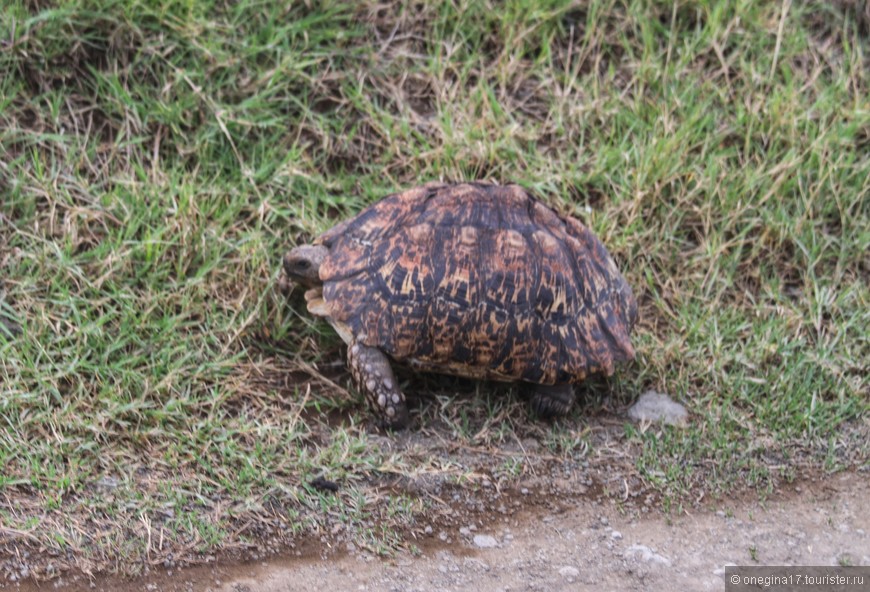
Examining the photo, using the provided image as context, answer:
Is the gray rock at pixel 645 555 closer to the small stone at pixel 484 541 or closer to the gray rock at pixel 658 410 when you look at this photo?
the small stone at pixel 484 541

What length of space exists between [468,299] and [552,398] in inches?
22.3

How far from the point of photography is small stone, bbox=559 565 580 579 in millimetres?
3191

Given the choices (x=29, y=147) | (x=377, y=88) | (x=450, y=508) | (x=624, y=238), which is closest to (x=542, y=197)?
(x=624, y=238)

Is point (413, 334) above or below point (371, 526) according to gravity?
above

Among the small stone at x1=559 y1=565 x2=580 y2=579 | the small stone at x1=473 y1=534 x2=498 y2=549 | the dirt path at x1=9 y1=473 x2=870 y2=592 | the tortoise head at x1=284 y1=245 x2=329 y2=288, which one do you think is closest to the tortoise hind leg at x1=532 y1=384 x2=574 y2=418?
the dirt path at x1=9 y1=473 x2=870 y2=592

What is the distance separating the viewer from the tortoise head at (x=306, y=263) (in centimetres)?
409

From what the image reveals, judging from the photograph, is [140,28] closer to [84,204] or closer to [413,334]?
[84,204]

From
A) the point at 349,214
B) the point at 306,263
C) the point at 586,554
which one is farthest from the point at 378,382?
the point at 349,214

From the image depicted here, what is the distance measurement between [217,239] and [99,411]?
3.29ft

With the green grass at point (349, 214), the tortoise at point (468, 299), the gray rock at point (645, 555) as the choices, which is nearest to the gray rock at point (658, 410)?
the green grass at point (349, 214)

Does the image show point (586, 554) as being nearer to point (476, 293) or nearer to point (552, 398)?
point (552, 398)

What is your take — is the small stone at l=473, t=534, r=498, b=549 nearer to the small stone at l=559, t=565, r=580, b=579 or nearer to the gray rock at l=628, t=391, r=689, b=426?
the small stone at l=559, t=565, r=580, b=579

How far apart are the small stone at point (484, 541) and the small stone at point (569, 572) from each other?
291 mm

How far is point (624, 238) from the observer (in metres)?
4.66
